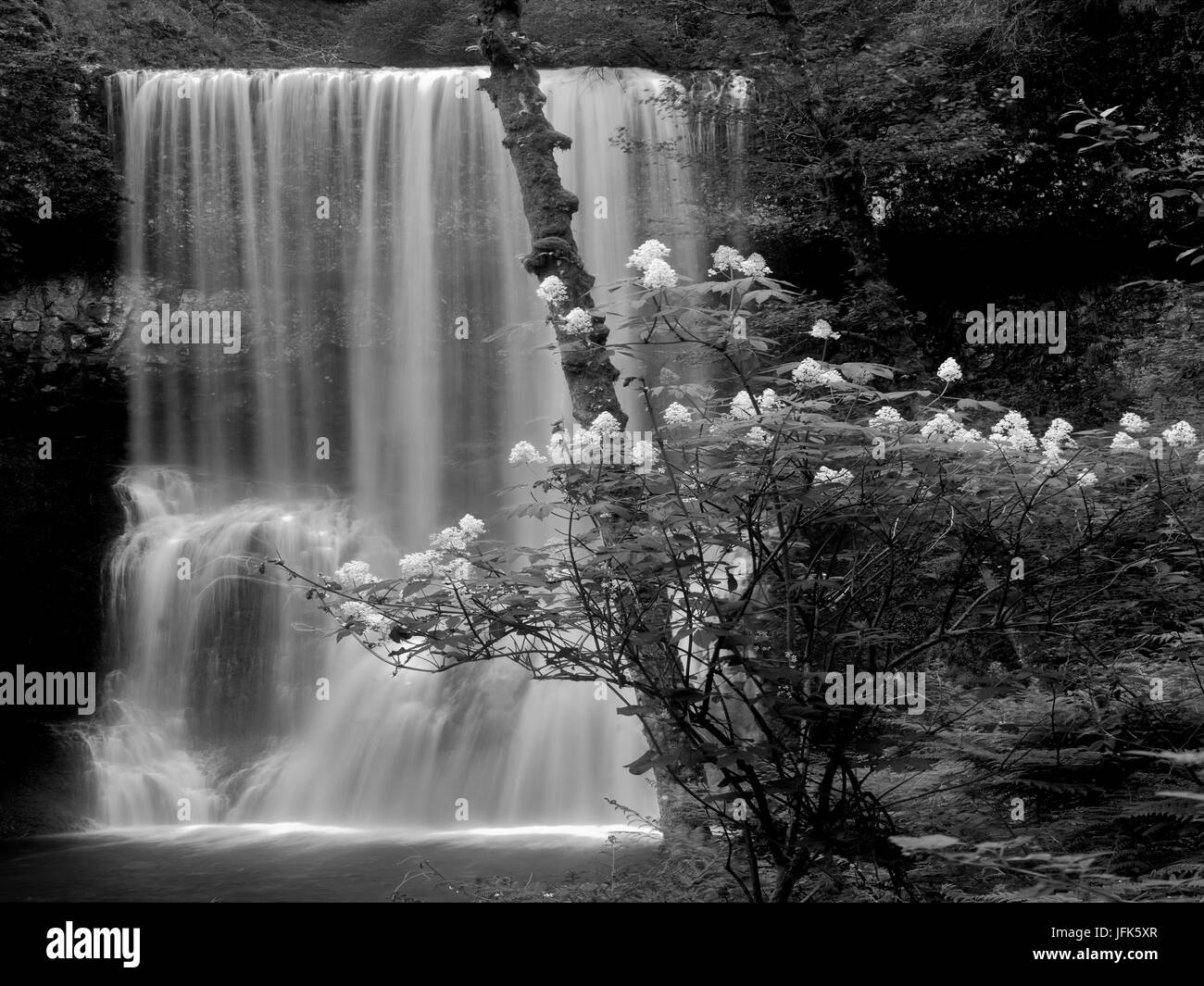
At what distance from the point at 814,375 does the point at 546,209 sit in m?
3.34

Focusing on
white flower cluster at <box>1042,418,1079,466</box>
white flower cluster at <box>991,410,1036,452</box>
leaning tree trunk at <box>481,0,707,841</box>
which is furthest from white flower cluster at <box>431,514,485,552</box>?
leaning tree trunk at <box>481,0,707,841</box>

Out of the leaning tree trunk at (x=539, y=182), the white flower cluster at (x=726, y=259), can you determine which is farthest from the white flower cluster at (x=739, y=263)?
the leaning tree trunk at (x=539, y=182)

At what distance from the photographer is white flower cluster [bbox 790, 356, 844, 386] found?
2.96 metres

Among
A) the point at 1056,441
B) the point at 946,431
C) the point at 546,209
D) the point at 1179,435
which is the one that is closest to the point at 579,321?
the point at 946,431

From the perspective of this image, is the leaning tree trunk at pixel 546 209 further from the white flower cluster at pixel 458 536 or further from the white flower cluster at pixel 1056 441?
the white flower cluster at pixel 1056 441

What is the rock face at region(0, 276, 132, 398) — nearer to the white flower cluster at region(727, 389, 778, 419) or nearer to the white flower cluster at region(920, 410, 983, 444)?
the white flower cluster at region(727, 389, 778, 419)

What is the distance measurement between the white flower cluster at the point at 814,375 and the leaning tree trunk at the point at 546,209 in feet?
7.05

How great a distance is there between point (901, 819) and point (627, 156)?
11.1m

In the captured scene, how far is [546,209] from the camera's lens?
19.6ft

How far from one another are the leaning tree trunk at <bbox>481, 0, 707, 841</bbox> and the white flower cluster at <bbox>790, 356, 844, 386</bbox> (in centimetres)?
215

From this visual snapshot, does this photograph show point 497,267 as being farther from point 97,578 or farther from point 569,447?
point 569,447

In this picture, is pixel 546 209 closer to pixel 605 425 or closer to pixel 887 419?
pixel 605 425
